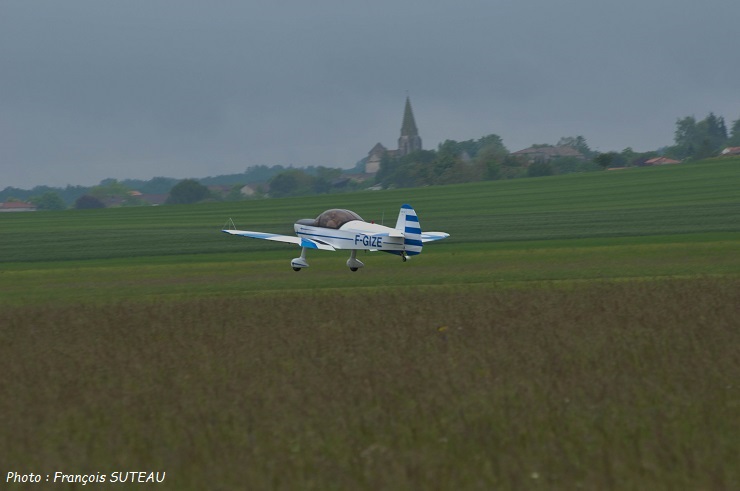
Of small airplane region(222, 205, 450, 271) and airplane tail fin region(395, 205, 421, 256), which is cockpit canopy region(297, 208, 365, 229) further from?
airplane tail fin region(395, 205, 421, 256)

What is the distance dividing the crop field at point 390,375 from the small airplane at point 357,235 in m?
0.93

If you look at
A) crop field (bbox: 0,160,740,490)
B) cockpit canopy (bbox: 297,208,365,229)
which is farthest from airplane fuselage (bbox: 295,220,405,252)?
crop field (bbox: 0,160,740,490)

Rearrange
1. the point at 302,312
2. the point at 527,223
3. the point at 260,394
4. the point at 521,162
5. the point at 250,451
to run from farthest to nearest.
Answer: the point at 521,162
the point at 527,223
the point at 302,312
the point at 260,394
the point at 250,451

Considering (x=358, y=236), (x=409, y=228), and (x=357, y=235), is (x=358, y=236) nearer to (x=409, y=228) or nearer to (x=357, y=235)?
(x=357, y=235)

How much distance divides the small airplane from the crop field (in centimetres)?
93

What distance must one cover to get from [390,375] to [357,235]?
1955cm

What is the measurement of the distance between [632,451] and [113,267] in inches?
1377

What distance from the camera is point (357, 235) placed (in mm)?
35344

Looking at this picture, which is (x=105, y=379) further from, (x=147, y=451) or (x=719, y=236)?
(x=719, y=236)

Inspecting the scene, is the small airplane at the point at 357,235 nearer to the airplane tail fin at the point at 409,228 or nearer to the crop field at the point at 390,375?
the airplane tail fin at the point at 409,228

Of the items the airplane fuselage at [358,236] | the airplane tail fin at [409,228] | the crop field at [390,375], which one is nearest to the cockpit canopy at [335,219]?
the airplane fuselage at [358,236]

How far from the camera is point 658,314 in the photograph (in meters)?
20.9

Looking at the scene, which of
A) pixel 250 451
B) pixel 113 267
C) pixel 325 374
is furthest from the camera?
pixel 113 267

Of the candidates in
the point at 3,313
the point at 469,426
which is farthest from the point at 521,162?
the point at 469,426
